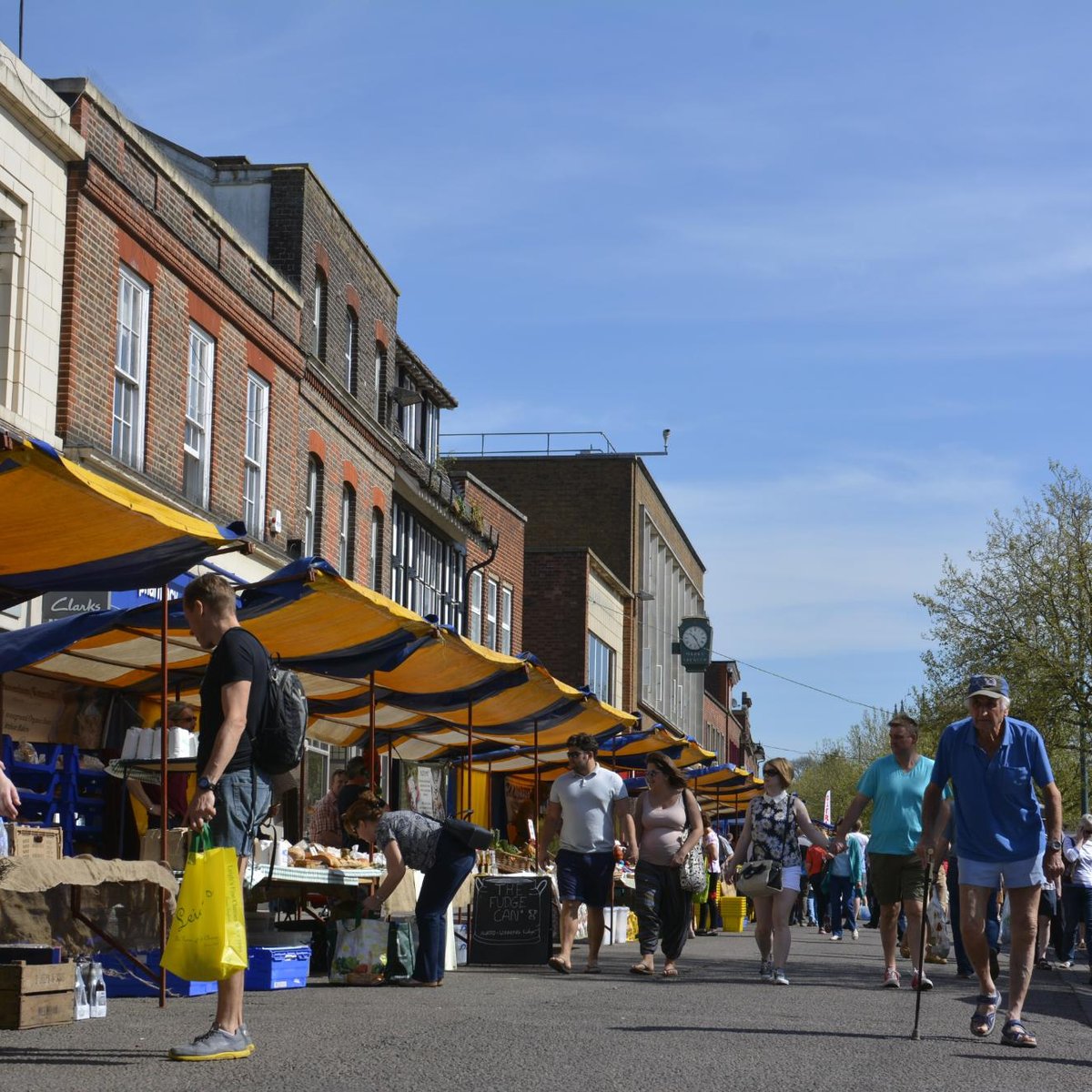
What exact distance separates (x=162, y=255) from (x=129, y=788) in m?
8.17

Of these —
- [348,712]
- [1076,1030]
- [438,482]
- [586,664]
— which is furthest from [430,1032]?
[586,664]

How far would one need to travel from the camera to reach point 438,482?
113 ft

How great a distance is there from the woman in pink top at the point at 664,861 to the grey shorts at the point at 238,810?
6.36 meters

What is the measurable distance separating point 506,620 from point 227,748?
34.5m

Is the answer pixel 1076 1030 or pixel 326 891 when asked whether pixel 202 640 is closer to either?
pixel 1076 1030

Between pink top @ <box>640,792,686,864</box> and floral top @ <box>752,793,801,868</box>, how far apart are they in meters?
0.58

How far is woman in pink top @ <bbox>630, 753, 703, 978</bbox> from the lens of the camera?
524 inches

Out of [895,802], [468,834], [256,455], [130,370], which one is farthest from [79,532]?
[256,455]

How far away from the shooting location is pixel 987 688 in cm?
882

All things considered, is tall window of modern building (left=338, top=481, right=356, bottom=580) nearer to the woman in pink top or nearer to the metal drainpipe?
the metal drainpipe

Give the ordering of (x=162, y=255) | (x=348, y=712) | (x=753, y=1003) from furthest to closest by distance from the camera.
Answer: (x=162, y=255), (x=348, y=712), (x=753, y=1003)

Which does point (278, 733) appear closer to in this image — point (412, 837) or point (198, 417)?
point (412, 837)

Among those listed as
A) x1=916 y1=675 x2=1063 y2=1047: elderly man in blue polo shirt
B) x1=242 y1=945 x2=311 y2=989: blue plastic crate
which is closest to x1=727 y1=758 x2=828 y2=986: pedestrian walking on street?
→ x1=242 y1=945 x2=311 y2=989: blue plastic crate

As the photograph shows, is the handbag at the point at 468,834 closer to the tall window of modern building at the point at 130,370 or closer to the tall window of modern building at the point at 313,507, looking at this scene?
the tall window of modern building at the point at 130,370
